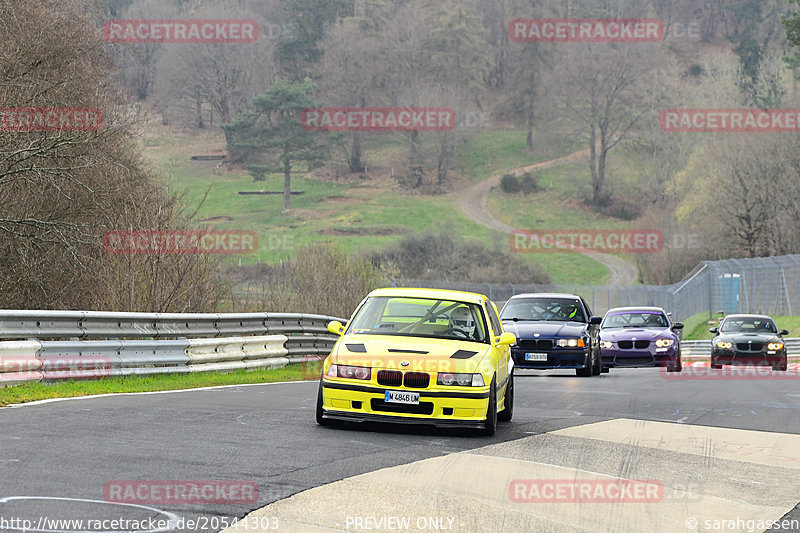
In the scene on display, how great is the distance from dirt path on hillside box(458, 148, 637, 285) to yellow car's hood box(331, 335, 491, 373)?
257ft

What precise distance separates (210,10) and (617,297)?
10322cm

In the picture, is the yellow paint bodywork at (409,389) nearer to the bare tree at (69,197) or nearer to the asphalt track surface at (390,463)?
the asphalt track surface at (390,463)

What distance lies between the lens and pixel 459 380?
11039 millimetres

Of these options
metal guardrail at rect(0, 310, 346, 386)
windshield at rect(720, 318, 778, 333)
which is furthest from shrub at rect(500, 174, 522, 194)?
metal guardrail at rect(0, 310, 346, 386)

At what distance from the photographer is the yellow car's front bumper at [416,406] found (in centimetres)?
1096

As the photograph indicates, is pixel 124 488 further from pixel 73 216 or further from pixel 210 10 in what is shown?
pixel 210 10

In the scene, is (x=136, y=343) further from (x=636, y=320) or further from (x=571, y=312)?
(x=636, y=320)

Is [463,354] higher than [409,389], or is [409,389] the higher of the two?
[463,354]

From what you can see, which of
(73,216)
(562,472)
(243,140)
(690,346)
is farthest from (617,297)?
(243,140)

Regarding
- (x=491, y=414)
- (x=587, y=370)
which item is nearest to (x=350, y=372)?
(x=491, y=414)

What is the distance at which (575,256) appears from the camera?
98500 millimetres

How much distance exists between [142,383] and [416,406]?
659 cm

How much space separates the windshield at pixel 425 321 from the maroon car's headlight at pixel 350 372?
0.84 meters

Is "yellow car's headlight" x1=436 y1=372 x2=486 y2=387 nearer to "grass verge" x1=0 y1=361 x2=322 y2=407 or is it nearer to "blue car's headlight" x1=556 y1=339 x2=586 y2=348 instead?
"grass verge" x1=0 y1=361 x2=322 y2=407
